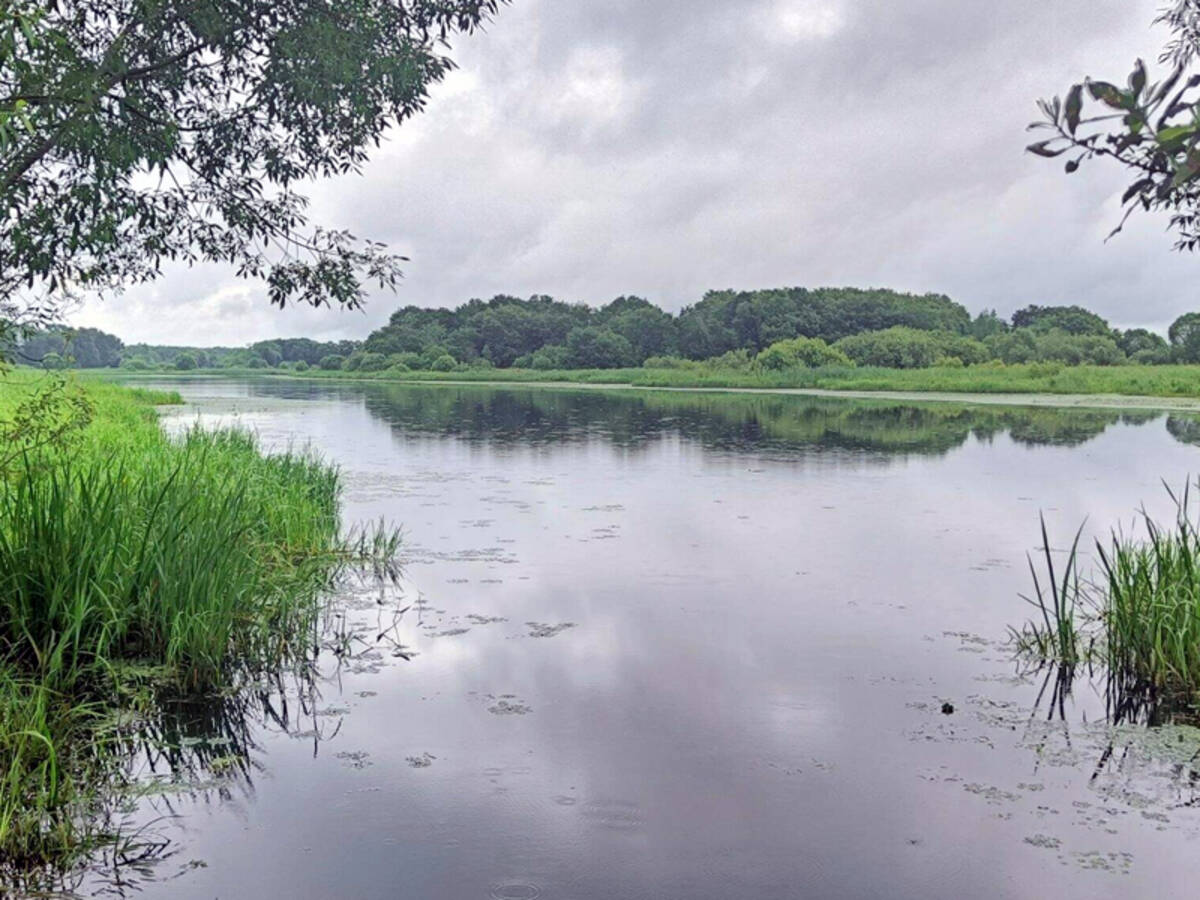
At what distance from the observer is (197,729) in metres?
4.82

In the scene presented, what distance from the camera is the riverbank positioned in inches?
1372

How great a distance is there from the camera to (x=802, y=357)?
2368 inches

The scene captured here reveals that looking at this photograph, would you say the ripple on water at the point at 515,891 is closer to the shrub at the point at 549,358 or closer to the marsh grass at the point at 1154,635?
the marsh grass at the point at 1154,635

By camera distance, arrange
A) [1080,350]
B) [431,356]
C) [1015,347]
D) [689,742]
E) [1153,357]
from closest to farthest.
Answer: [689,742] < [1153,357] < [1080,350] < [1015,347] < [431,356]

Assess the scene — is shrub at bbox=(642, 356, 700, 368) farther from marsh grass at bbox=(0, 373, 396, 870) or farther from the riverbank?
marsh grass at bbox=(0, 373, 396, 870)

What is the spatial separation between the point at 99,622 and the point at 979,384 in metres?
39.4

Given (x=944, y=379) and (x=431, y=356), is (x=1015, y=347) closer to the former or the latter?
(x=944, y=379)

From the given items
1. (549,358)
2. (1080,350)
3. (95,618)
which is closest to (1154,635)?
(95,618)

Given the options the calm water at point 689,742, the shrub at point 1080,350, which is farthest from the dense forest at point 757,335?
the calm water at point 689,742

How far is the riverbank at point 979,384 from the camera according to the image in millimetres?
34844

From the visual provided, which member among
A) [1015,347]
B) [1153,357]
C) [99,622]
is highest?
[1015,347]

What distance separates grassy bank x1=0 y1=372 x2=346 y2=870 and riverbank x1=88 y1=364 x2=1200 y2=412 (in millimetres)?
30551

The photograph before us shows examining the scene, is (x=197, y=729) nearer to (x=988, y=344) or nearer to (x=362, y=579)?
(x=362, y=579)

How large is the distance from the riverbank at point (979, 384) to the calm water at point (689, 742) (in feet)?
87.0
